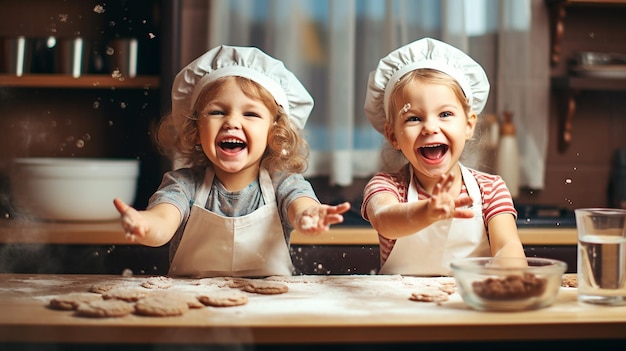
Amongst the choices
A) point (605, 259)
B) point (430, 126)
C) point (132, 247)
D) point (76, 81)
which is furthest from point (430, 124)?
point (76, 81)

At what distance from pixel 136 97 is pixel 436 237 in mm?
777

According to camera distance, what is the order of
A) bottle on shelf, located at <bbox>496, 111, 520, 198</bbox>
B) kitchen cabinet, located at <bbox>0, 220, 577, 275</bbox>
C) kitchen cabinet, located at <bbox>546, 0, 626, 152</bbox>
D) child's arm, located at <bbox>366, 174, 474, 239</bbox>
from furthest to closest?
kitchen cabinet, located at <bbox>546, 0, 626, 152</bbox> < bottle on shelf, located at <bbox>496, 111, 520, 198</bbox> < kitchen cabinet, located at <bbox>0, 220, 577, 275</bbox> < child's arm, located at <bbox>366, 174, 474, 239</bbox>

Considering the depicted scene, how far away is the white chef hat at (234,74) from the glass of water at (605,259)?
381mm

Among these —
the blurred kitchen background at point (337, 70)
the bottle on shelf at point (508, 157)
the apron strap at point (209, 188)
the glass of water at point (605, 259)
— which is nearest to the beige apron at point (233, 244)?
the apron strap at point (209, 188)

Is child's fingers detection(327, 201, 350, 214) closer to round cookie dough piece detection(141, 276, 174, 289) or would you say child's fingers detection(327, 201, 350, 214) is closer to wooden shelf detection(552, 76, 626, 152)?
round cookie dough piece detection(141, 276, 174, 289)

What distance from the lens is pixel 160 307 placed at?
62 centimetres

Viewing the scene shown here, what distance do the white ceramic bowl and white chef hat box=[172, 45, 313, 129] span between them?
1.16 feet

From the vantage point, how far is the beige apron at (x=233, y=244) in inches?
35.4

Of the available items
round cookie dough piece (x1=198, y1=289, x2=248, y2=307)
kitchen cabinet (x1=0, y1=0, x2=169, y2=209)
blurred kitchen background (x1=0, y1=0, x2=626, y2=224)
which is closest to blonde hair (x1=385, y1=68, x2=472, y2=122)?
round cookie dough piece (x1=198, y1=289, x2=248, y2=307)

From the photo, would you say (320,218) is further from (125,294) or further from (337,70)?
(337,70)

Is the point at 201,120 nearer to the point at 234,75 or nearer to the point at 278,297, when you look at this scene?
the point at 234,75

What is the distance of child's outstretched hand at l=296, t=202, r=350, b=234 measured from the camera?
0.71 m

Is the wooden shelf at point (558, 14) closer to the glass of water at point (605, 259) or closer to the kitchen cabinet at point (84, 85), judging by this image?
the kitchen cabinet at point (84, 85)

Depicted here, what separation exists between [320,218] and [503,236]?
255 mm
